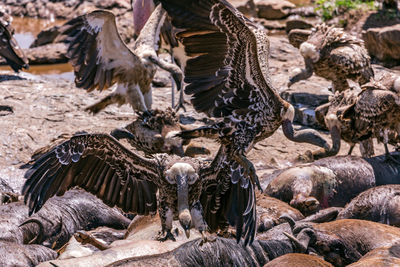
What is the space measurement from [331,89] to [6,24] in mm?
5096

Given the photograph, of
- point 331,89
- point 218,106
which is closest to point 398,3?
point 331,89

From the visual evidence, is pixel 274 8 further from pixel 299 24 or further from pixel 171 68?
pixel 171 68

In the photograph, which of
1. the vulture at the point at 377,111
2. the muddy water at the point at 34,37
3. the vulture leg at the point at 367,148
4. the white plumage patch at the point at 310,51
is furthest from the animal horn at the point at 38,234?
the muddy water at the point at 34,37

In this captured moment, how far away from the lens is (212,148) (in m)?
8.88

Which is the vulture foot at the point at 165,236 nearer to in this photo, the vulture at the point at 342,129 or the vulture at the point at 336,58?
the vulture at the point at 342,129

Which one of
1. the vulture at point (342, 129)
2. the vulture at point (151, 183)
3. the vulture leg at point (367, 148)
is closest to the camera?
the vulture at point (151, 183)

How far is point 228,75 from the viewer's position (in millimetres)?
6180

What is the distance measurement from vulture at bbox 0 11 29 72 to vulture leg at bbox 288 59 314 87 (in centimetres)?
412

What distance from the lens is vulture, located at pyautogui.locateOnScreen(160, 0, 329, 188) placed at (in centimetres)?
556

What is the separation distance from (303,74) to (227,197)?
455cm

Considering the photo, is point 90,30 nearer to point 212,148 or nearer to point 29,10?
point 212,148

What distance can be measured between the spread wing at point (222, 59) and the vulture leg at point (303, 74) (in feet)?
10.0

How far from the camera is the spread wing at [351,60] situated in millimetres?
9594

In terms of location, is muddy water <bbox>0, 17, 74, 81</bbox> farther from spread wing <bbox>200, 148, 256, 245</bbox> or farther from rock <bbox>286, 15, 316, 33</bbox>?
spread wing <bbox>200, 148, 256, 245</bbox>
